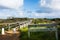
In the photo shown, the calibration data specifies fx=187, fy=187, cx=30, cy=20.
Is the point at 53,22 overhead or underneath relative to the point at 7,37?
overhead

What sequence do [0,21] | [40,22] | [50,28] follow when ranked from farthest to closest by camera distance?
[0,21]
[40,22]
[50,28]

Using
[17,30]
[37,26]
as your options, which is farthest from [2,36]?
[37,26]

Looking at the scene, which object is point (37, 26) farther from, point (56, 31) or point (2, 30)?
point (2, 30)

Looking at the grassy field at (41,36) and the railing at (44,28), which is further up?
the railing at (44,28)

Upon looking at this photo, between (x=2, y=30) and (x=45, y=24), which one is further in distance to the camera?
(x=2, y=30)

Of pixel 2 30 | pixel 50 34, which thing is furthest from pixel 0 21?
pixel 50 34

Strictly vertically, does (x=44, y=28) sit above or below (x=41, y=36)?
above

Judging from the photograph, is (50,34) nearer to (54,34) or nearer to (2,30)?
(54,34)

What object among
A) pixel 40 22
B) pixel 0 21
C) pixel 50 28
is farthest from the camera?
pixel 0 21

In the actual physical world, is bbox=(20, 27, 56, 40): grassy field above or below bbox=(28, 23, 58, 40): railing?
below
